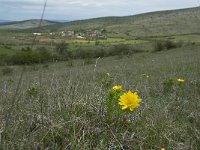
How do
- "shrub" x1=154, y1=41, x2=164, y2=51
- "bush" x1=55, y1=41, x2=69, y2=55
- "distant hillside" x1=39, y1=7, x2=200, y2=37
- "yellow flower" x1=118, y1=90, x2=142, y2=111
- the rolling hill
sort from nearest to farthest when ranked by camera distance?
"yellow flower" x1=118, y1=90, x2=142, y2=111, "bush" x1=55, y1=41, x2=69, y2=55, "shrub" x1=154, y1=41, x2=164, y2=51, the rolling hill, "distant hillside" x1=39, y1=7, x2=200, y2=37

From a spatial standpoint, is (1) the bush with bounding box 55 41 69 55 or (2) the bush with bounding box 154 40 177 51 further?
(2) the bush with bounding box 154 40 177 51

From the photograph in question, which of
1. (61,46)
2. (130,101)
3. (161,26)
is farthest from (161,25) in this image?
(130,101)

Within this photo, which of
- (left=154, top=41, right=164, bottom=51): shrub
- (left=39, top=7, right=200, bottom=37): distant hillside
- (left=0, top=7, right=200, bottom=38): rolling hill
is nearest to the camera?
(left=154, top=41, right=164, bottom=51): shrub

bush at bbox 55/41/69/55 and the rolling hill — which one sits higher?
bush at bbox 55/41/69/55

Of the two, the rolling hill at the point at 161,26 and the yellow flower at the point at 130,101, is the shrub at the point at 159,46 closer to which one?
the rolling hill at the point at 161,26

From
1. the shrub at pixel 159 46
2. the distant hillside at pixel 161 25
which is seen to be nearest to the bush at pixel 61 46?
the shrub at pixel 159 46

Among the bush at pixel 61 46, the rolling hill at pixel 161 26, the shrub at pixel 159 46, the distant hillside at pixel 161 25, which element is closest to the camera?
the bush at pixel 61 46

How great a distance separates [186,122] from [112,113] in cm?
72

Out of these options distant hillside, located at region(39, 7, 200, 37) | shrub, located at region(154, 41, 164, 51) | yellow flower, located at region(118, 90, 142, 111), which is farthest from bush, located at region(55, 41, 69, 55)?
distant hillside, located at region(39, 7, 200, 37)

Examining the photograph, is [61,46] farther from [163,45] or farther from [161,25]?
[161,25]

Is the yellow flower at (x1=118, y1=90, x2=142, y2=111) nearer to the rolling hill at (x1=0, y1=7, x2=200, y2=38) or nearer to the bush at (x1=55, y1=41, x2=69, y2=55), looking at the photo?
the bush at (x1=55, y1=41, x2=69, y2=55)

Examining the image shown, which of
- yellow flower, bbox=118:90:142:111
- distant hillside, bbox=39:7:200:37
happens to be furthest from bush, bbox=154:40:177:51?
yellow flower, bbox=118:90:142:111

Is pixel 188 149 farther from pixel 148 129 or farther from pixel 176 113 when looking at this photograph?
pixel 176 113

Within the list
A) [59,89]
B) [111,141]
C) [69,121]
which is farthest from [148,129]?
[59,89]
